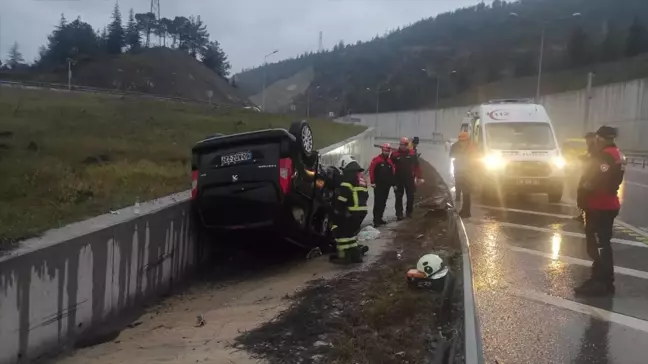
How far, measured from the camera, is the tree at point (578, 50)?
269 ft

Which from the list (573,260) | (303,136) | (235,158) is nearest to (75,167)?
(235,158)

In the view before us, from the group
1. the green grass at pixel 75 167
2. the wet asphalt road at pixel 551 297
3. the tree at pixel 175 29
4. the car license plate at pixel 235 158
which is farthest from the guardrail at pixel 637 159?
the tree at pixel 175 29

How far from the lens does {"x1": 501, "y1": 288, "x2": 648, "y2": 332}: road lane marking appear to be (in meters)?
5.87

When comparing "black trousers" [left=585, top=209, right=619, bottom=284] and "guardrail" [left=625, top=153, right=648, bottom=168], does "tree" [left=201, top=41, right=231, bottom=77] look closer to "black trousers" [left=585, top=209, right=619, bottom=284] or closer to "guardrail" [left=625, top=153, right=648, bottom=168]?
"guardrail" [left=625, top=153, right=648, bottom=168]

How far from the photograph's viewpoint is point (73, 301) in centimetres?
549

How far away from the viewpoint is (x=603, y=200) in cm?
686

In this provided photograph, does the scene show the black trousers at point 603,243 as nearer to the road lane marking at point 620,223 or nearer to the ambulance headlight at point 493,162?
the road lane marking at point 620,223

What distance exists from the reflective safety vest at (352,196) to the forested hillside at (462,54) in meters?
61.1

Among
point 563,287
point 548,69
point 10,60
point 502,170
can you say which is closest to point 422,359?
point 563,287

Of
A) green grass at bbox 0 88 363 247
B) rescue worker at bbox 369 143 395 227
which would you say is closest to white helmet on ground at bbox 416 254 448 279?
green grass at bbox 0 88 363 247

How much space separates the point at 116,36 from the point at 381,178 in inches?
4381

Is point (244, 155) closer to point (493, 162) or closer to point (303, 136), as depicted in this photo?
point (303, 136)

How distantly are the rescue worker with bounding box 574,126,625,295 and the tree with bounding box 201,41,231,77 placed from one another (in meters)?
114

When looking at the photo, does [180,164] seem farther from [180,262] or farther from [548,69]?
[548,69]
